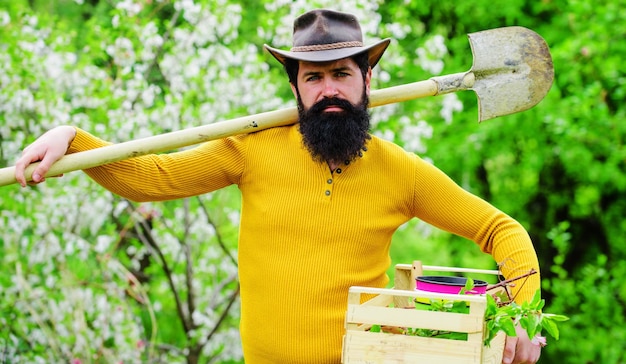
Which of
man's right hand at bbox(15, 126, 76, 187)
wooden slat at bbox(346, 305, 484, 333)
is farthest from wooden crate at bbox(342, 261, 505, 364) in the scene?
man's right hand at bbox(15, 126, 76, 187)

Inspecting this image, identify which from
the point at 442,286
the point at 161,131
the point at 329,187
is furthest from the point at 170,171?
the point at 161,131

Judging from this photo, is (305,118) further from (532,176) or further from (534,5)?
(532,176)

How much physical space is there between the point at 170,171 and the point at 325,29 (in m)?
Result: 0.69

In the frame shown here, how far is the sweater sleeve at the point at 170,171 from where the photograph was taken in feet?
8.23

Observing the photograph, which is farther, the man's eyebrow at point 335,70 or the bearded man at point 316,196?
the man's eyebrow at point 335,70

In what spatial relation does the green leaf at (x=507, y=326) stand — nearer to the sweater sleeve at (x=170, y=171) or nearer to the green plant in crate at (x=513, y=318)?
the green plant in crate at (x=513, y=318)

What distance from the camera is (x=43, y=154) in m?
2.38

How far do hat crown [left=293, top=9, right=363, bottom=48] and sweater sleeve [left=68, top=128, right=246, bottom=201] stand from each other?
40 cm

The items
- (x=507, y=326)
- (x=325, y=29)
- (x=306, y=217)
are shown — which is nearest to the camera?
(x=507, y=326)

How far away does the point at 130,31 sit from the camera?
471cm

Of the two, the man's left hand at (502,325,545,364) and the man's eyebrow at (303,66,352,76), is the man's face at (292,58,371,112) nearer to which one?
the man's eyebrow at (303,66,352,76)

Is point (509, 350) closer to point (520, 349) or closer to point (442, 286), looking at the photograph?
point (520, 349)

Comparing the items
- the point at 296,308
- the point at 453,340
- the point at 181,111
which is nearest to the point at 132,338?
the point at 181,111

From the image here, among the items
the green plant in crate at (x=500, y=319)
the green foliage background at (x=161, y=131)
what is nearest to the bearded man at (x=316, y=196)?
the green plant in crate at (x=500, y=319)
